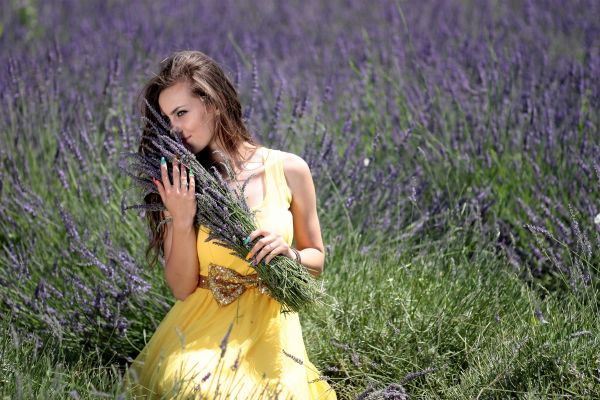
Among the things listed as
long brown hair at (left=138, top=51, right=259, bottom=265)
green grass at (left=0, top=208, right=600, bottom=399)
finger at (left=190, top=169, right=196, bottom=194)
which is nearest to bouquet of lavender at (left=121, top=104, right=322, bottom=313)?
finger at (left=190, top=169, right=196, bottom=194)

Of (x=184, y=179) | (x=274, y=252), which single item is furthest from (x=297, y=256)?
(x=184, y=179)

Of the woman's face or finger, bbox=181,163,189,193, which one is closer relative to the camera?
finger, bbox=181,163,189,193

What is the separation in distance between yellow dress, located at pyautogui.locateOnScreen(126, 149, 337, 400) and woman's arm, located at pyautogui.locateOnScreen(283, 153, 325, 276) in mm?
25

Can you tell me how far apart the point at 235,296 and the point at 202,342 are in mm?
157

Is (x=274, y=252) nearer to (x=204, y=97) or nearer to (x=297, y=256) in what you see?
(x=297, y=256)

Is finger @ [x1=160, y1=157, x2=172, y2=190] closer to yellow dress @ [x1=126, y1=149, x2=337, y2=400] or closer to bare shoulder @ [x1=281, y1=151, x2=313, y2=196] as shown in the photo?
yellow dress @ [x1=126, y1=149, x2=337, y2=400]

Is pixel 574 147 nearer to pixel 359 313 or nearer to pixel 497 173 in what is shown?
pixel 497 173

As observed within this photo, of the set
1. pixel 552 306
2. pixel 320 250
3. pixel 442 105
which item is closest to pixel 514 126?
pixel 442 105

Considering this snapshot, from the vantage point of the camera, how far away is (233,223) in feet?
7.34

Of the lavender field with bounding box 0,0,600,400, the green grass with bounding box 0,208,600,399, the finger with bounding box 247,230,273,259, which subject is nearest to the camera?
the finger with bounding box 247,230,273,259

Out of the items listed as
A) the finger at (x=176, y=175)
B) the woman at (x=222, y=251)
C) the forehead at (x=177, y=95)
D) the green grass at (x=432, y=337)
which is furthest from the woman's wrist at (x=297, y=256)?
the forehead at (x=177, y=95)

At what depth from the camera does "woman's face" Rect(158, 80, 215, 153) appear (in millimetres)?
2354

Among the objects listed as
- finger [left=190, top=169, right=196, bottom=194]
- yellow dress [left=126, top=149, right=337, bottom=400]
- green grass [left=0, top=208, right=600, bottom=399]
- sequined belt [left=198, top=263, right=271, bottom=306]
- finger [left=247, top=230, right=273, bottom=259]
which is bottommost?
green grass [left=0, top=208, right=600, bottom=399]

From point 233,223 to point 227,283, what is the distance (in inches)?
8.8
